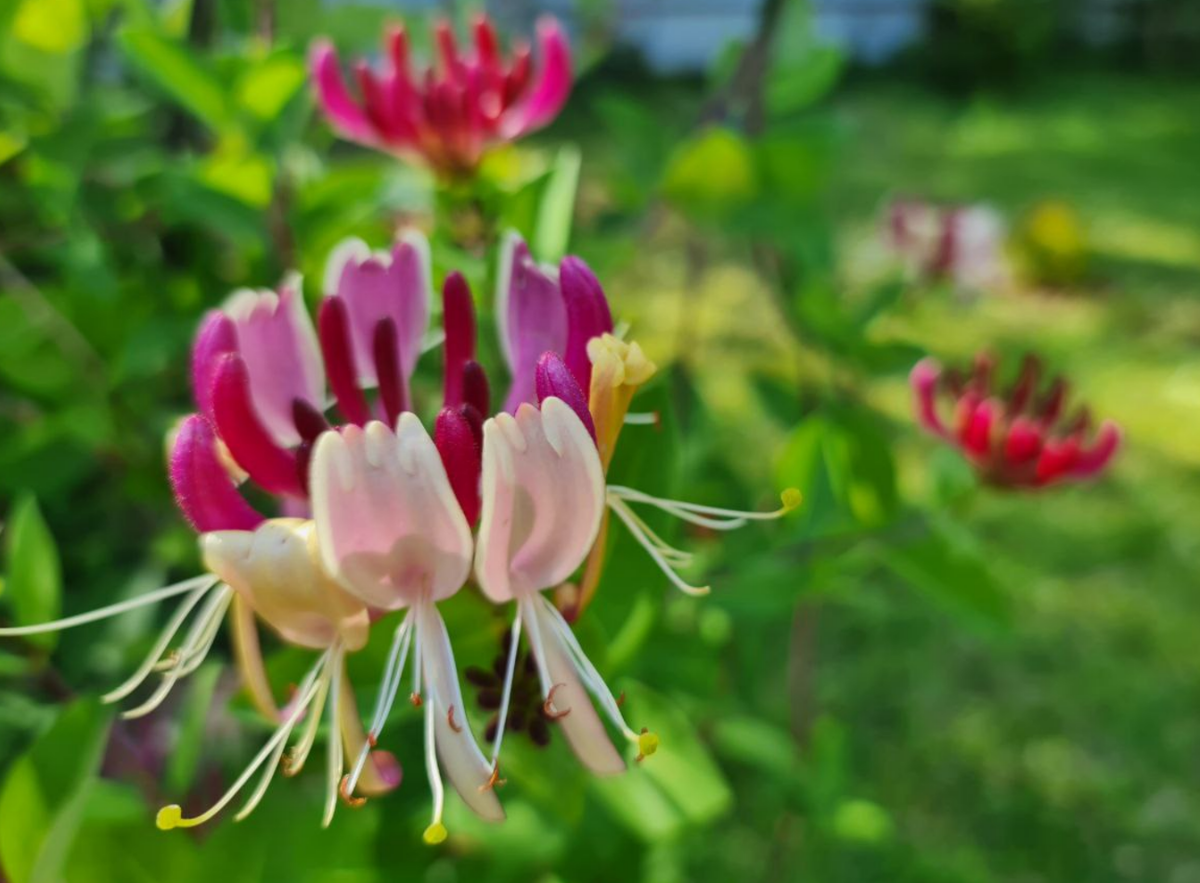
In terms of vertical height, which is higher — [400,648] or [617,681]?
[400,648]

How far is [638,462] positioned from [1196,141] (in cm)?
610

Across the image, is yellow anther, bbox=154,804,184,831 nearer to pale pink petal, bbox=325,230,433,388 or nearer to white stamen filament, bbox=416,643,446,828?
white stamen filament, bbox=416,643,446,828

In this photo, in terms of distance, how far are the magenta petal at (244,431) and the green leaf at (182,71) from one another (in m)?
0.34

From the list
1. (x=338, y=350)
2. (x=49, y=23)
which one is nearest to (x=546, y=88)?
(x=49, y=23)

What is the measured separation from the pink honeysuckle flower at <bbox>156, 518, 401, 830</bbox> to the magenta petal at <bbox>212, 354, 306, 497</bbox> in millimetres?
32

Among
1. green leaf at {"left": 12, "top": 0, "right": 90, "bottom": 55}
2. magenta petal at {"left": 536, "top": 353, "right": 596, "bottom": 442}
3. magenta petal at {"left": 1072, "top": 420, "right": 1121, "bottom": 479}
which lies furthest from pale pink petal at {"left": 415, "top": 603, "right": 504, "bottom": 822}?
magenta petal at {"left": 1072, "top": 420, "right": 1121, "bottom": 479}

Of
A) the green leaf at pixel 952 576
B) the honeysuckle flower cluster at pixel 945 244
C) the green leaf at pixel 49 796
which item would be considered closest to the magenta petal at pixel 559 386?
the green leaf at pixel 49 796

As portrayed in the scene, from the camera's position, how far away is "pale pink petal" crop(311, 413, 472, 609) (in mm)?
402

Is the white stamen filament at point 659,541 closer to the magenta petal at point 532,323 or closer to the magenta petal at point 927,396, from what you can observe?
the magenta petal at point 532,323

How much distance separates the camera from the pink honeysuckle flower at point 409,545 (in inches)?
15.9

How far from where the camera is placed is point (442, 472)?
0.41 meters

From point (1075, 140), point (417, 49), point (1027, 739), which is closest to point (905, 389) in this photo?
point (1027, 739)

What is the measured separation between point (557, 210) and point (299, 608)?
320 mm

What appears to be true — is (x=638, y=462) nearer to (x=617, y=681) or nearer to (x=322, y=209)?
(x=617, y=681)
